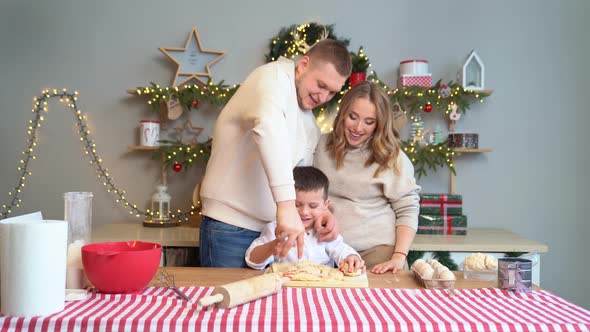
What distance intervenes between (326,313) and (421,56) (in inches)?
88.8

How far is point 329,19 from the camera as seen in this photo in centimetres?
307

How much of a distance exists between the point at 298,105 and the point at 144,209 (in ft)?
4.82

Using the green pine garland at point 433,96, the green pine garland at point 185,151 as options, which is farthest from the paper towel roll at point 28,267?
the green pine garland at point 433,96

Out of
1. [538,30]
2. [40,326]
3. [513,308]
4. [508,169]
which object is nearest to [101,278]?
[40,326]

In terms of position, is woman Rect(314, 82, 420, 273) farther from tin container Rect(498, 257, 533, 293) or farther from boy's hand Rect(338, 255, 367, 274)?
tin container Rect(498, 257, 533, 293)

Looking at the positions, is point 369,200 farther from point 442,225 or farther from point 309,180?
point 442,225

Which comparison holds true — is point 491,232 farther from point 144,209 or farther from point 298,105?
point 144,209

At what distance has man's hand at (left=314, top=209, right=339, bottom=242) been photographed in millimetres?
1863

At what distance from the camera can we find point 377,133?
213cm

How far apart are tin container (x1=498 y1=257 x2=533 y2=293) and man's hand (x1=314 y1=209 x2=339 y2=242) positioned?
0.63 m


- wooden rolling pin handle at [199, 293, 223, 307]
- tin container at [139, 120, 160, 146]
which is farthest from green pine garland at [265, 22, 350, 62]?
wooden rolling pin handle at [199, 293, 223, 307]

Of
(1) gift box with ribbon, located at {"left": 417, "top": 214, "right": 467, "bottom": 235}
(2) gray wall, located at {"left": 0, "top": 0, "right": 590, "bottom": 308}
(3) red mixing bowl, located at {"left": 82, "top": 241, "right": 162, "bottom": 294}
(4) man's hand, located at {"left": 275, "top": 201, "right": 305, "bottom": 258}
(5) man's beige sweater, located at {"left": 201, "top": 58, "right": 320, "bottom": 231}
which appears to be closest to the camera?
(3) red mixing bowl, located at {"left": 82, "top": 241, "right": 162, "bottom": 294}

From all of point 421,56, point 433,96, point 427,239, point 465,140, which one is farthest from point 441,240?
point 421,56

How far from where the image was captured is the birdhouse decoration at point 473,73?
294cm
